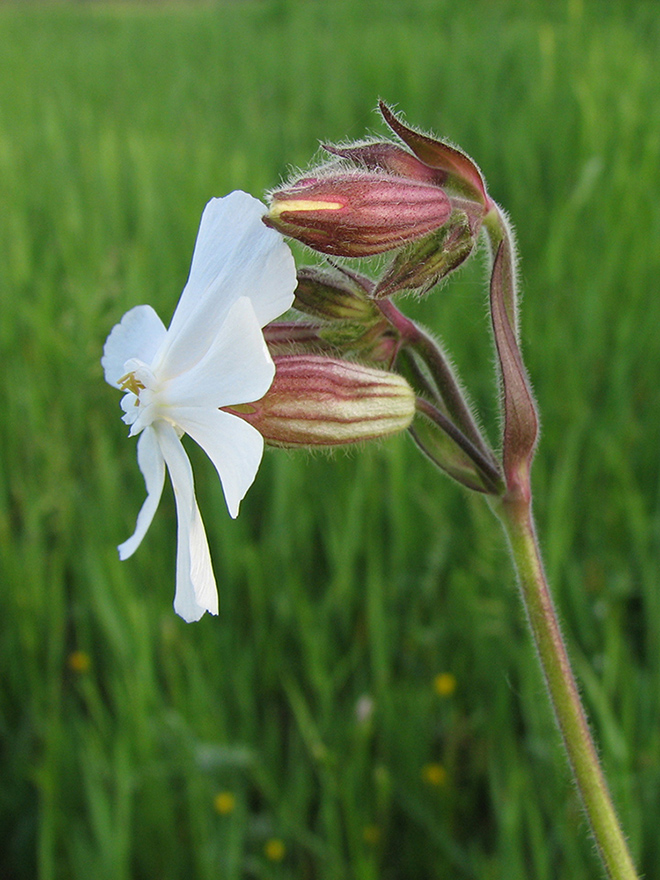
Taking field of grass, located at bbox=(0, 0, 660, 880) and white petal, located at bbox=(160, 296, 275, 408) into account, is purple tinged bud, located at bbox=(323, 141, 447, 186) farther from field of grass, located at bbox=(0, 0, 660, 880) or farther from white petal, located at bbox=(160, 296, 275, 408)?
field of grass, located at bbox=(0, 0, 660, 880)

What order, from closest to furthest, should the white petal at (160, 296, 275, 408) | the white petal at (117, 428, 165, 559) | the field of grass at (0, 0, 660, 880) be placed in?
the white petal at (160, 296, 275, 408)
the white petal at (117, 428, 165, 559)
the field of grass at (0, 0, 660, 880)

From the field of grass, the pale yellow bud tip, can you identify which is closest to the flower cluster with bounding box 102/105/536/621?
the pale yellow bud tip

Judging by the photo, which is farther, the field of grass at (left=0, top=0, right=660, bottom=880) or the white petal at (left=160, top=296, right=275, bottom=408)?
the field of grass at (left=0, top=0, right=660, bottom=880)

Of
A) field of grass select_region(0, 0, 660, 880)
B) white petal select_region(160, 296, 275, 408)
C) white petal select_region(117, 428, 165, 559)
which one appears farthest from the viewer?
field of grass select_region(0, 0, 660, 880)

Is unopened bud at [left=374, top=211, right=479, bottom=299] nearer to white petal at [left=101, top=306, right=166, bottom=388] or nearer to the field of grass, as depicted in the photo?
white petal at [left=101, top=306, right=166, bottom=388]

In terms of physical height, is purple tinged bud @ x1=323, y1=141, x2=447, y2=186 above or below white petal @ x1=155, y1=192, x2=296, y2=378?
above

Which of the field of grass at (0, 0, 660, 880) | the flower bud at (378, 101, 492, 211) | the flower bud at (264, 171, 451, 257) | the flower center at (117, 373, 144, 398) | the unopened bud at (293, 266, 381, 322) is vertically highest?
the flower bud at (378, 101, 492, 211)

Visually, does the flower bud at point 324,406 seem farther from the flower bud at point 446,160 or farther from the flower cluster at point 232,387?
the flower bud at point 446,160

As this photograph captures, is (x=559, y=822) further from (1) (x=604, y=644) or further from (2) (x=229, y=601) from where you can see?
(2) (x=229, y=601)

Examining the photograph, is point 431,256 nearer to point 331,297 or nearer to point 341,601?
point 331,297
